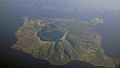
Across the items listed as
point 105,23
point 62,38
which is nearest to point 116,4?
point 105,23

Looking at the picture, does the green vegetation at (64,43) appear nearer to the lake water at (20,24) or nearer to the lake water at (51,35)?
the lake water at (51,35)

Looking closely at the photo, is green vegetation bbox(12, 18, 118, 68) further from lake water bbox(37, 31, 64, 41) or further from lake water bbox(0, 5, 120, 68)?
lake water bbox(0, 5, 120, 68)

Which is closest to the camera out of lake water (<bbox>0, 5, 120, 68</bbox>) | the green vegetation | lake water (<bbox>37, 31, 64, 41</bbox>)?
lake water (<bbox>0, 5, 120, 68</bbox>)

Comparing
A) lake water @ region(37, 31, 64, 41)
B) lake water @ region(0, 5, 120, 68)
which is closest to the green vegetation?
lake water @ region(37, 31, 64, 41)

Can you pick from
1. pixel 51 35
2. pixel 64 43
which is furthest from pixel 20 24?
pixel 64 43

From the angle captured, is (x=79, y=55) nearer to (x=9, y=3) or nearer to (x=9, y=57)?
(x=9, y=57)

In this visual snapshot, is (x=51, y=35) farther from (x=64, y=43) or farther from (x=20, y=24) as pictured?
(x=20, y=24)
